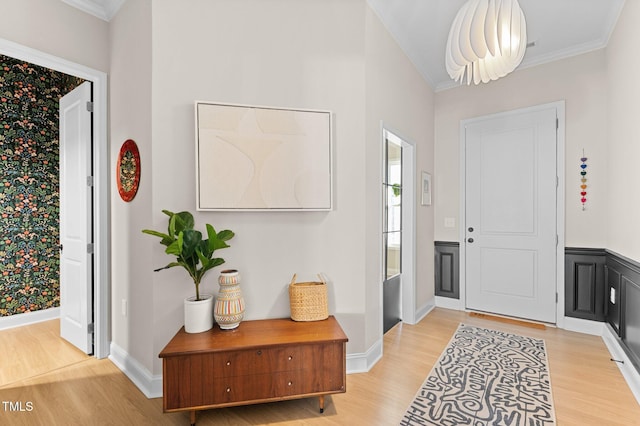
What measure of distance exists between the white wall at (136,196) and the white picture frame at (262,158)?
38 centimetres

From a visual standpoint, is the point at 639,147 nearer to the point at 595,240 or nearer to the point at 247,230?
the point at 595,240

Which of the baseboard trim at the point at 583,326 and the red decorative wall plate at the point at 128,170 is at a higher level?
the red decorative wall plate at the point at 128,170

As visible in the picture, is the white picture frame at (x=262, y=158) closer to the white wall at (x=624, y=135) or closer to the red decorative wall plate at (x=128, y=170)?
the red decorative wall plate at (x=128, y=170)

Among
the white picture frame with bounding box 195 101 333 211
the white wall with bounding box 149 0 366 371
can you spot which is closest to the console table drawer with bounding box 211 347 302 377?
the white wall with bounding box 149 0 366 371

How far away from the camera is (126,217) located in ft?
8.14

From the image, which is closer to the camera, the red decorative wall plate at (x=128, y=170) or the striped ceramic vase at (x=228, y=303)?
the striped ceramic vase at (x=228, y=303)

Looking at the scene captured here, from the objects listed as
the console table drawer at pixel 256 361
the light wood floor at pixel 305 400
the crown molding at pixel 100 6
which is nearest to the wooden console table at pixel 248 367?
the console table drawer at pixel 256 361

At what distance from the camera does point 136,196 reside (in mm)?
2348

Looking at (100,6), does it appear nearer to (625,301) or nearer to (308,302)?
(308,302)

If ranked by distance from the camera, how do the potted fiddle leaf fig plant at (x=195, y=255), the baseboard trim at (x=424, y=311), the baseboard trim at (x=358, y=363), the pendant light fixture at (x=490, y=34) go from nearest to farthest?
the pendant light fixture at (x=490, y=34), the potted fiddle leaf fig plant at (x=195, y=255), the baseboard trim at (x=358, y=363), the baseboard trim at (x=424, y=311)

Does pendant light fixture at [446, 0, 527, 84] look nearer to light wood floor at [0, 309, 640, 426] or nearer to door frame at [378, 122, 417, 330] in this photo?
door frame at [378, 122, 417, 330]

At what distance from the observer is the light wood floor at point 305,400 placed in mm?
1939

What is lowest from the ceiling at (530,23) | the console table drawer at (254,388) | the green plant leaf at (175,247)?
the console table drawer at (254,388)

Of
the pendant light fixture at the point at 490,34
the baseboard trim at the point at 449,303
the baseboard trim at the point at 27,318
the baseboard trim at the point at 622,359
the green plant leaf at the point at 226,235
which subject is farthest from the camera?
the baseboard trim at the point at 449,303
